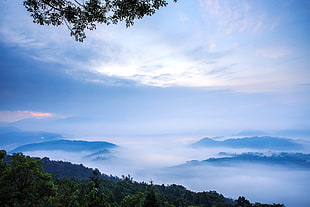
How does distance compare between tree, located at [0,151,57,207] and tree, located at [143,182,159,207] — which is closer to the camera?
tree, located at [0,151,57,207]

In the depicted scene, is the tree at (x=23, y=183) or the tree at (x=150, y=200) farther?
the tree at (x=150, y=200)

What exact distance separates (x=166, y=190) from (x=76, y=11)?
7075cm

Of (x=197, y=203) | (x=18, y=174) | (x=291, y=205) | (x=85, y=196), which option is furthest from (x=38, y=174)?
(x=291, y=205)

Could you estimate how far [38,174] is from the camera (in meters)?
12.8

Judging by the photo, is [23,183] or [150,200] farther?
[150,200]

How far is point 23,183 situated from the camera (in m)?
12.2

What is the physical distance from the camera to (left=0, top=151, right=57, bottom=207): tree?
34.9 feet

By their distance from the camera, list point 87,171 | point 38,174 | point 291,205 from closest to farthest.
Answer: point 38,174
point 87,171
point 291,205


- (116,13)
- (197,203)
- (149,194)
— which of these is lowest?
(197,203)

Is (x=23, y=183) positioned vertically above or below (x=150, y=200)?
above

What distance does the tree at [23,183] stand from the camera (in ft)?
34.9

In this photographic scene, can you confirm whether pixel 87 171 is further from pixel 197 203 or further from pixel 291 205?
pixel 291 205

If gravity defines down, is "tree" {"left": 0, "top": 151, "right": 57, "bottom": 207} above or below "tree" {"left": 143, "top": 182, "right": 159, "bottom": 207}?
above

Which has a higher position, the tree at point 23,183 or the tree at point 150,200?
the tree at point 23,183
